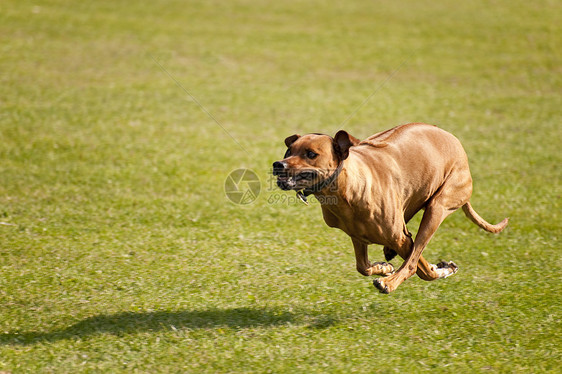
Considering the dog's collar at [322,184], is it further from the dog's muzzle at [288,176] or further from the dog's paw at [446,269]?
the dog's paw at [446,269]

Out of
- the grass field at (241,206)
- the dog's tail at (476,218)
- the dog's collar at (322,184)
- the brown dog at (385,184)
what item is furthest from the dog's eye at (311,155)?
the dog's tail at (476,218)

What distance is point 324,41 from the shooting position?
25641 millimetres

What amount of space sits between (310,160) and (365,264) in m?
1.90

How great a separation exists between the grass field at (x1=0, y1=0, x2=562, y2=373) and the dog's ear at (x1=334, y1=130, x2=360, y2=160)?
89.3 inches

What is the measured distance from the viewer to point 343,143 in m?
6.13

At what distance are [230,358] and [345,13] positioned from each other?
82.3ft

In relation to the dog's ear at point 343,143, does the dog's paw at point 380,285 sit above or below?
below

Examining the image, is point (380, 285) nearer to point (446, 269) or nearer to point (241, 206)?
point (446, 269)

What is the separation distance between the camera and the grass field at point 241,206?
729 centimetres

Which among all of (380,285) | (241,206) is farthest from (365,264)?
(241,206)

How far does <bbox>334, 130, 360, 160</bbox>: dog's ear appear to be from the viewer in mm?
6074

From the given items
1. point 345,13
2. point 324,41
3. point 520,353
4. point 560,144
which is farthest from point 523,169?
point 345,13

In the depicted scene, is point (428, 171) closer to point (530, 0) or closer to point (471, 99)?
point (471, 99)

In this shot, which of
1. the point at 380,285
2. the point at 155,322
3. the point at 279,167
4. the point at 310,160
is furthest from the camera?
the point at 155,322
